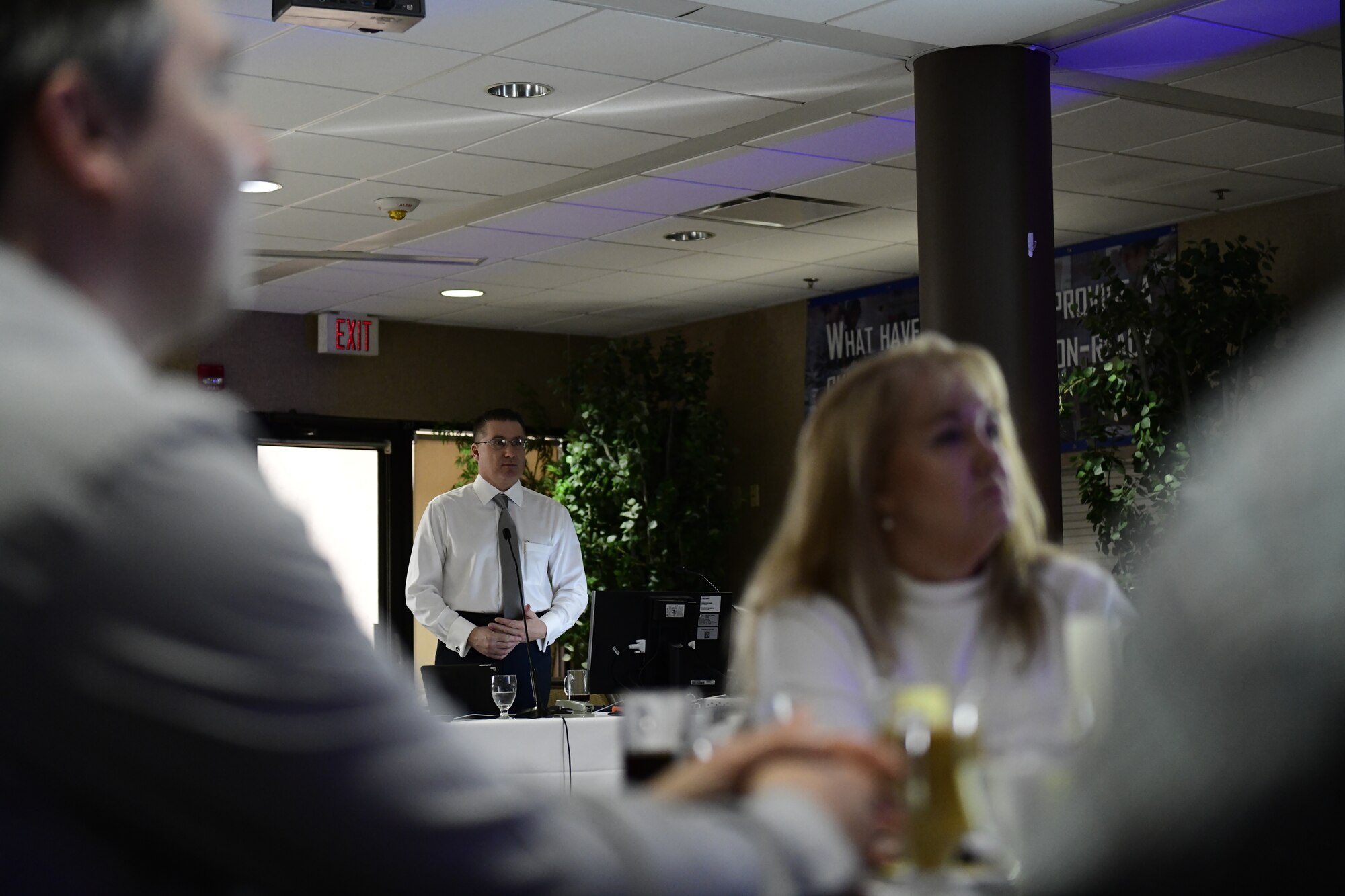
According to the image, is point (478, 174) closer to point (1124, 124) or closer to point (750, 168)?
point (750, 168)

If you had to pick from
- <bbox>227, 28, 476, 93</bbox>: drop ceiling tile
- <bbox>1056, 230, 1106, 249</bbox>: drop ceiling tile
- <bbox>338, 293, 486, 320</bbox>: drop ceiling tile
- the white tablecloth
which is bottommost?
the white tablecloth

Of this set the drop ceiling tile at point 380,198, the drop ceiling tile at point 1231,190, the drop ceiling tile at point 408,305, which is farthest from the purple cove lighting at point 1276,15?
the drop ceiling tile at point 408,305

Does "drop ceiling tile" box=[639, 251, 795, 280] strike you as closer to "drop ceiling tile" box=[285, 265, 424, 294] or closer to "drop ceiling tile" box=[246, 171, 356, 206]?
"drop ceiling tile" box=[285, 265, 424, 294]

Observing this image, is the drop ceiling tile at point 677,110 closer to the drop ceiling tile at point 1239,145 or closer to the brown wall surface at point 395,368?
the drop ceiling tile at point 1239,145

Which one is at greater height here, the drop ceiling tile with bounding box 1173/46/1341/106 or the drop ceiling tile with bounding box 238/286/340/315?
the drop ceiling tile with bounding box 1173/46/1341/106

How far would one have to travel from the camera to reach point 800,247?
8391 millimetres

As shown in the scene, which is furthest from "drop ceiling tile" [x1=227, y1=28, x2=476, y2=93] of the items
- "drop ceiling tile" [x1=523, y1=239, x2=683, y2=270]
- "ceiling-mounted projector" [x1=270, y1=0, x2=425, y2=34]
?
"drop ceiling tile" [x1=523, y1=239, x2=683, y2=270]

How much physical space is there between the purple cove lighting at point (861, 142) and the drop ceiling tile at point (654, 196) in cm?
67

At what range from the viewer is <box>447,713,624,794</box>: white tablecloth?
4.42 metres

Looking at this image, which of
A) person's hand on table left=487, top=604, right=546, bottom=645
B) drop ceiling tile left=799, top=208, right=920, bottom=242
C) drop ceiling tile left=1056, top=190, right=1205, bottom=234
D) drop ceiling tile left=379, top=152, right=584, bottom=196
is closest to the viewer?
person's hand on table left=487, top=604, right=546, bottom=645

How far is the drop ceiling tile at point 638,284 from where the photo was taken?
358 inches

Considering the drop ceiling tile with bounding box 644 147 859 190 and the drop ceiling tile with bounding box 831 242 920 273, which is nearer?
the drop ceiling tile with bounding box 644 147 859 190

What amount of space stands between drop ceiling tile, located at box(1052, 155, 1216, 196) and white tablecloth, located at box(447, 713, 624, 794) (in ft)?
11.8

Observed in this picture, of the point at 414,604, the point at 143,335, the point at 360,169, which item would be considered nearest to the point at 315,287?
the point at 360,169
